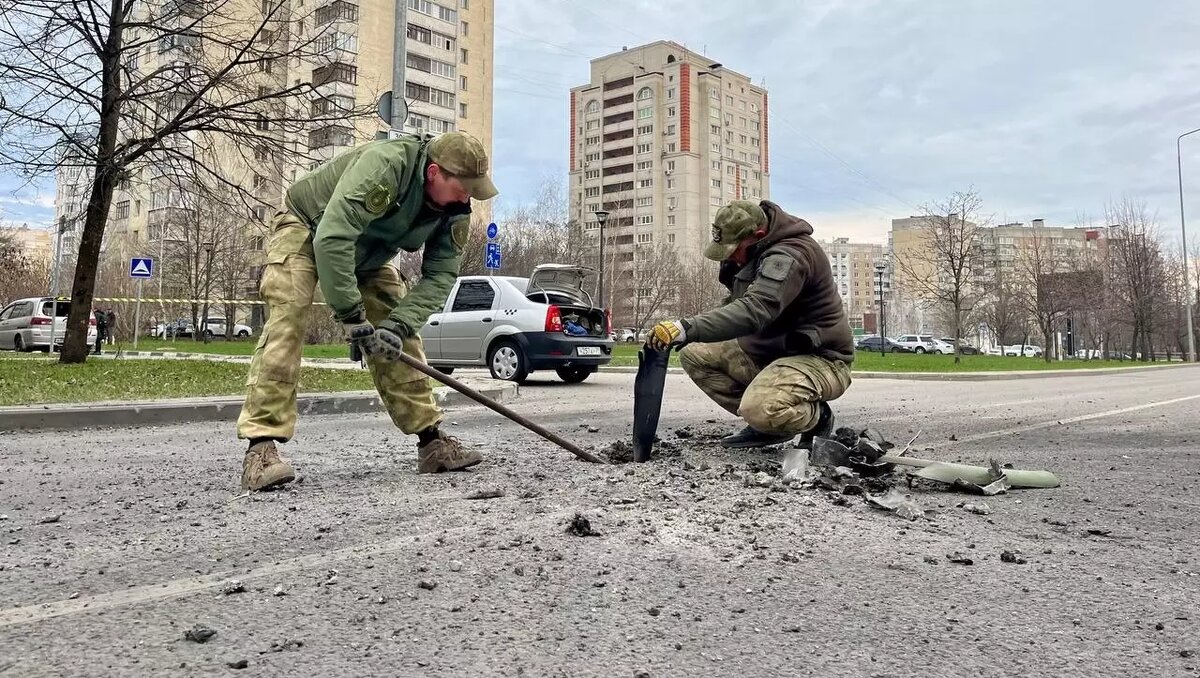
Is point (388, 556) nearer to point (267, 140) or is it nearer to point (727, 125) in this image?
point (267, 140)

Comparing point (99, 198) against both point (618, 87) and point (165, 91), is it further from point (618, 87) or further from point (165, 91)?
point (618, 87)

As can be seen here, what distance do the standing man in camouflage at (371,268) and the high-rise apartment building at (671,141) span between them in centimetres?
8389

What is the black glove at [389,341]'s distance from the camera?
3.33 metres

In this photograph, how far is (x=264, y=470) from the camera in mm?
3143

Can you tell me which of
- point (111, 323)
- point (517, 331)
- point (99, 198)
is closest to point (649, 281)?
point (111, 323)

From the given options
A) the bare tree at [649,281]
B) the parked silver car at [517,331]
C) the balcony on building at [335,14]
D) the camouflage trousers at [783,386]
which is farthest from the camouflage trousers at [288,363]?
the bare tree at [649,281]

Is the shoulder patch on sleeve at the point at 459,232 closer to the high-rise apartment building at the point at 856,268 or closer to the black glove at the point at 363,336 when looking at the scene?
the black glove at the point at 363,336

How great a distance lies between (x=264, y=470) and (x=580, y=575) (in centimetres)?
176

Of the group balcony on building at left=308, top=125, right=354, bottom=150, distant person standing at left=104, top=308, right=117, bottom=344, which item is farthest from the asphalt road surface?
distant person standing at left=104, top=308, right=117, bottom=344

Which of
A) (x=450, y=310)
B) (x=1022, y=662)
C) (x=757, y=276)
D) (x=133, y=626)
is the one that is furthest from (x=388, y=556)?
(x=450, y=310)

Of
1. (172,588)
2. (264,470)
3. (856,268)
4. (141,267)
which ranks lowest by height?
(172,588)

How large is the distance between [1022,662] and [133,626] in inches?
78.1

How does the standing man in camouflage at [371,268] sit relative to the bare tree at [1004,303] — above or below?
below

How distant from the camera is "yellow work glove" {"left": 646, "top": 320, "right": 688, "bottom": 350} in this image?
11.6ft
